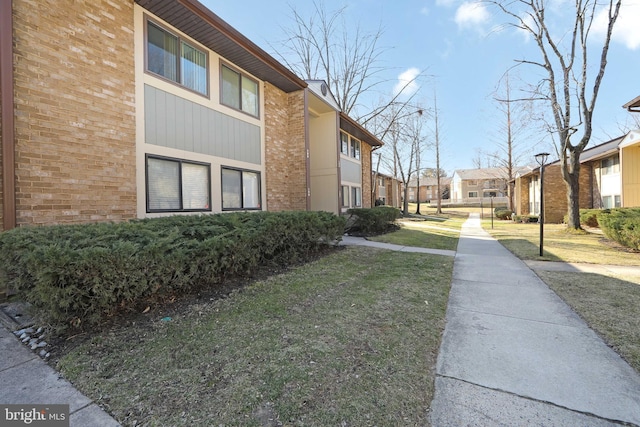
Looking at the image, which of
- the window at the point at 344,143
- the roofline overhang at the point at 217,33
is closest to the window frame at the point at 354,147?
the window at the point at 344,143

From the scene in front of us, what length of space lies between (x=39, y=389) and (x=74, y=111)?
4.69 m

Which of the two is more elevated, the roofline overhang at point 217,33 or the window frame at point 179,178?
the roofline overhang at point 217,33

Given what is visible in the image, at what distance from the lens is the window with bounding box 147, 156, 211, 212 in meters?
6.14

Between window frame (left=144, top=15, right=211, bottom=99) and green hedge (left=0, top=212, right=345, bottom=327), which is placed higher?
window frame (left=144, top=15, right=211, bottom=99)

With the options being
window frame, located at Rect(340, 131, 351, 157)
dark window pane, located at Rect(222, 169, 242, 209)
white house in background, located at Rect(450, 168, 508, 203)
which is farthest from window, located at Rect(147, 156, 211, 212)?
white house in background, located at Rect(450, 168, 508, 203)

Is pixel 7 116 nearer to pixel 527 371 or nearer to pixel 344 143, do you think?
pixel 527 371

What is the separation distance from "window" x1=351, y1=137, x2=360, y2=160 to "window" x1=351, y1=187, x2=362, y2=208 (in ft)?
6.30

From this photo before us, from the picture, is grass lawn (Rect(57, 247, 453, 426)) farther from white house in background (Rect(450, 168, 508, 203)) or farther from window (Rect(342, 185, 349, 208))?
white house in background (Rect(450, 168, 508, 203))

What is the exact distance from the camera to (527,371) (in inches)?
99.0

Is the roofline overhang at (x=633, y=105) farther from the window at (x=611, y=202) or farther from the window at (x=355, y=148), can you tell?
the window at (x=355, y=148)

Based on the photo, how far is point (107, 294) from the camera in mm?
2818

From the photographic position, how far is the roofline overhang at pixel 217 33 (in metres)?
5.96

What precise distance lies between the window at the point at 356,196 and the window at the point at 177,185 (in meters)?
9.60

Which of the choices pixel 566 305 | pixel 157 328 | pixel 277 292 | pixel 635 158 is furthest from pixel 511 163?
pixel 157 328
